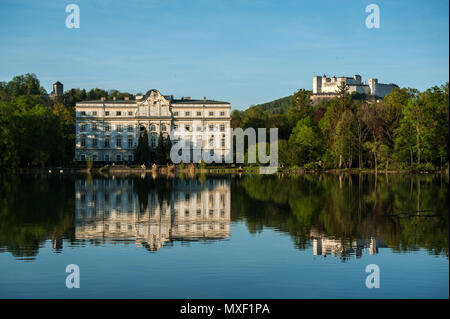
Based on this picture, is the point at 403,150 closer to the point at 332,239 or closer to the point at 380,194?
the point at 380,194

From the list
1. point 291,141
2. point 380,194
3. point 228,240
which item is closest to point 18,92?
point 291,141

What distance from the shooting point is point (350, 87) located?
424ft

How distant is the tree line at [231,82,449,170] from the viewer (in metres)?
53.7

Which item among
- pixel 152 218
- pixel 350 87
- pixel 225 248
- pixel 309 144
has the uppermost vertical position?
pixel 350 87

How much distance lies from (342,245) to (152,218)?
23.8 ft

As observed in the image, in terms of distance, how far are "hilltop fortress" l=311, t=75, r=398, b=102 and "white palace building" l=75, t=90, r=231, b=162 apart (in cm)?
5483

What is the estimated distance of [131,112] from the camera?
76.9m

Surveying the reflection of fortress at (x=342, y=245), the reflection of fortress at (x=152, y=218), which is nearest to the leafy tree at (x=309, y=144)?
the reflection of fortress at (x=152, y=218)

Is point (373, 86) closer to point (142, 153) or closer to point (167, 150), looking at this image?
point (167, 150)

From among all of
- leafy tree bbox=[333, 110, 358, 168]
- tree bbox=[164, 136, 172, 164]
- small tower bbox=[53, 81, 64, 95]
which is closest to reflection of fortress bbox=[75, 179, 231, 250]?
leafy tree bbox=[333, 110, 358, 168]

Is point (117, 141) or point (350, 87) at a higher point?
point (350, 87)

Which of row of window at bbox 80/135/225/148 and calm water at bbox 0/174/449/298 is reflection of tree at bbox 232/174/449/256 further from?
row of window at bbox 80/135/225/148

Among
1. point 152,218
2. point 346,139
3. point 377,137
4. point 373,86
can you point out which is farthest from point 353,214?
point 373,86

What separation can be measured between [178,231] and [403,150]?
42.4m
